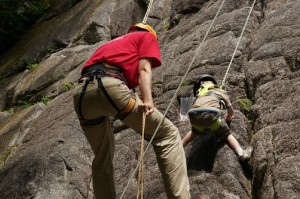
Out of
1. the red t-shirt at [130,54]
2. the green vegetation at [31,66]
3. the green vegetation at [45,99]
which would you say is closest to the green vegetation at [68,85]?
the green vegetation at [45,99]

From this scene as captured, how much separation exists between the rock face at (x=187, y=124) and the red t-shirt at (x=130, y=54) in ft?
6.43

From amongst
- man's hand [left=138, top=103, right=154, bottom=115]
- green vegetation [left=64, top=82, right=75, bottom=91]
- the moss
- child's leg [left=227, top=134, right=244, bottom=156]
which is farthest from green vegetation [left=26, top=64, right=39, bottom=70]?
man's hand [left=138, top=103, right=154, bottom=115]

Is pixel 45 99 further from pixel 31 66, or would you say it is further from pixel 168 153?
pixel 168 153

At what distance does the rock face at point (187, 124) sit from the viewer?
634 cm

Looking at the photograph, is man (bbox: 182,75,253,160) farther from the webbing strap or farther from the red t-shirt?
the webbing strap

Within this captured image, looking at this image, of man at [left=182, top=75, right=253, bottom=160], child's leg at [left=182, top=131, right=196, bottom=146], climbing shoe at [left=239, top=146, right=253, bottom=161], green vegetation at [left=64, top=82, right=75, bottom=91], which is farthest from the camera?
green vegetation at [left=64, top=82, right=75, bottom=91]

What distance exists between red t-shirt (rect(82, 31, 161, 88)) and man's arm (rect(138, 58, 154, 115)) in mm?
113

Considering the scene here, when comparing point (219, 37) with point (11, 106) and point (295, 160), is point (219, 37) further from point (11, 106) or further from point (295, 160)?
point (11, 106)

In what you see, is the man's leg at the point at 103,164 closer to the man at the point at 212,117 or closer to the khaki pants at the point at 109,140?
the khaki pants at the point at 109,140

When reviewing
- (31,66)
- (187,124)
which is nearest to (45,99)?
(31,66)

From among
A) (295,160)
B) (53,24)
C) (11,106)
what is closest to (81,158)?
(295,160)

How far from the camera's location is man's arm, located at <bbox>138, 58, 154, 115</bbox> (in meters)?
5.65

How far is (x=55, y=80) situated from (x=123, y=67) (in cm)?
804

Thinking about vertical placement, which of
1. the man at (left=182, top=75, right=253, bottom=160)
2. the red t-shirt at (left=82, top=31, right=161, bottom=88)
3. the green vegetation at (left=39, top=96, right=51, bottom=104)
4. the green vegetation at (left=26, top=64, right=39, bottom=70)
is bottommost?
the green vegetation at (left=26, top=64, right=39, bottom=70)
